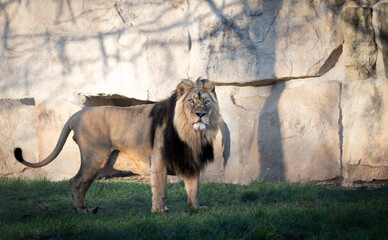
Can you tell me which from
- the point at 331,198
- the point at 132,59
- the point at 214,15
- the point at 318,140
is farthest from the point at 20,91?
the point at 331,198

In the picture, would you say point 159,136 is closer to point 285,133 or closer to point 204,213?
point 204,213

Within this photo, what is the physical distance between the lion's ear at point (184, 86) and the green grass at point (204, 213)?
1167 millimetres

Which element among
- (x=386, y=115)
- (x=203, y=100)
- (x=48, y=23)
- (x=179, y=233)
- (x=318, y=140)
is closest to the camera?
(x=179, y=233)

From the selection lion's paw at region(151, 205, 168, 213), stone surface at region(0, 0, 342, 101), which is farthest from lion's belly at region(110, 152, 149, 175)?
stone surface at region(0, 0, 342, 101)

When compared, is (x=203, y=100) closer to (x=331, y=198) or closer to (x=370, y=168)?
(x=331, y=198)

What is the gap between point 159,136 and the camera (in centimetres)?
528

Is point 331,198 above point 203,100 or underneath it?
underneath

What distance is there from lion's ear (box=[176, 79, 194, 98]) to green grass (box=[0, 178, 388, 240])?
1.17 metres

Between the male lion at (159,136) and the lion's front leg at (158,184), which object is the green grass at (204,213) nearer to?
the lion's front leg at (158,184)

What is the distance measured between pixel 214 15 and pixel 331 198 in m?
2.96

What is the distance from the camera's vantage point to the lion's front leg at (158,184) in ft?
16.9

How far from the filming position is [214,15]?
23.0 feet

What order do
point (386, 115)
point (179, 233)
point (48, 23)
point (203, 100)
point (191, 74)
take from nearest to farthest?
point (179, 233), point (203, 100), point (386, 115), point (191, 74), point (48, 23)

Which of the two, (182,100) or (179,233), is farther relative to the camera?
(182,100)
